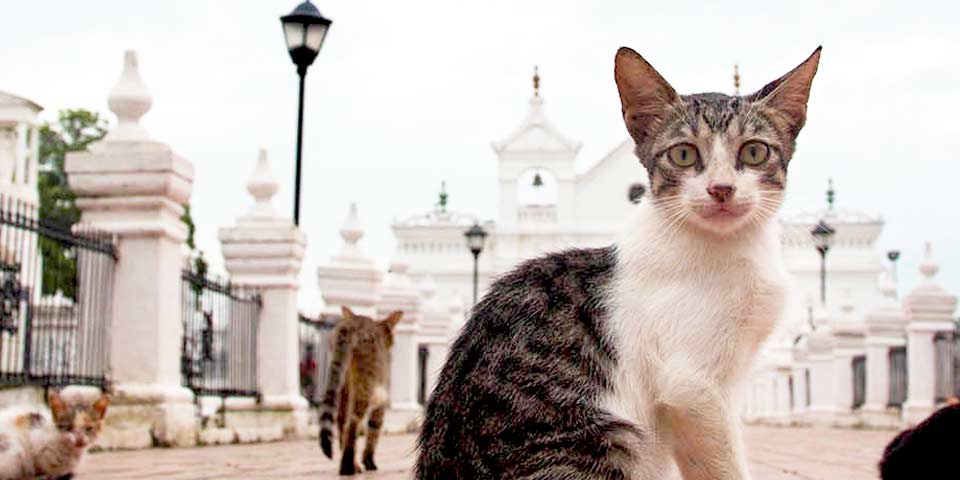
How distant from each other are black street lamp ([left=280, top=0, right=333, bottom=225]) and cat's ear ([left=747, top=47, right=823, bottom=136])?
9.15 metres

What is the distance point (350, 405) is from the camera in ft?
23.6

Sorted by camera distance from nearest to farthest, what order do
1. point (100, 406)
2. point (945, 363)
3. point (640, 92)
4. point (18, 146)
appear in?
point (640, 92)
point (100, 406)
point (945, 363)
point (18, 146)

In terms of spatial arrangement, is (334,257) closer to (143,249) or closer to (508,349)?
(143,249)

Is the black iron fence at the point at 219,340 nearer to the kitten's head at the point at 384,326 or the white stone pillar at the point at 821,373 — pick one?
the kitten's head at the point at 384,326

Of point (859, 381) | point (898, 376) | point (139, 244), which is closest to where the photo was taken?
point (139, 244)

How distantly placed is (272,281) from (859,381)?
1576 centimetres

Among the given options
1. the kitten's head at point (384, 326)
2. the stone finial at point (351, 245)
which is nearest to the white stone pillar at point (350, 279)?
the stone finial at point (351, 245)

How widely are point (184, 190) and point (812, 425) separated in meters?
18.7

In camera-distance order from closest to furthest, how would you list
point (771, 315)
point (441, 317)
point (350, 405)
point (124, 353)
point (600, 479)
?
point (600, 479), point (771, 315), point (350, 405), point (124, 353), point (441, 317)

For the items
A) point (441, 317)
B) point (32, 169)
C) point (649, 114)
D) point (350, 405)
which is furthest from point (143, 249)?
point (32, 169)

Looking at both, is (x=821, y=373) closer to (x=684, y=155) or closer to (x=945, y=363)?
(x=945, y=363)

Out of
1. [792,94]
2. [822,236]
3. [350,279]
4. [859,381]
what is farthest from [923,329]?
[792,94]

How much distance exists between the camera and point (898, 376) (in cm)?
2192

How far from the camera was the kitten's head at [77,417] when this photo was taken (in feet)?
19.0
